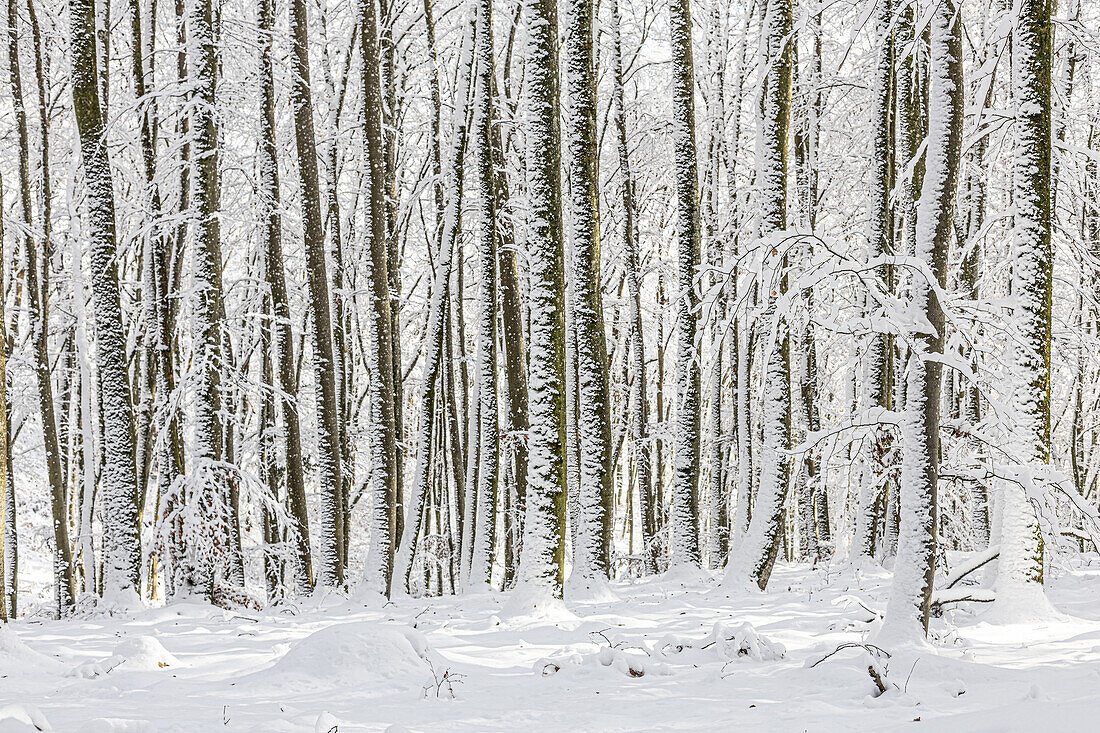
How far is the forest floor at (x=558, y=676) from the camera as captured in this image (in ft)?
14.9

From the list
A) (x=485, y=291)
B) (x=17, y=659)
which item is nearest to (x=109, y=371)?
(x=17, y=659)

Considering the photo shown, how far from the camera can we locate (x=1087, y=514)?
19.7ft

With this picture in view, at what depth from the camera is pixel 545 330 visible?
28.3 ft

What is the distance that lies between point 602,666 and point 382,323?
7.95 metres

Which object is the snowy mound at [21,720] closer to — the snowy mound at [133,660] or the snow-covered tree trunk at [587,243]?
the snowy mound at [133,660]

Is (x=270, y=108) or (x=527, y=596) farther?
(x=270, y=108)

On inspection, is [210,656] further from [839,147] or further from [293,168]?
[839,147]

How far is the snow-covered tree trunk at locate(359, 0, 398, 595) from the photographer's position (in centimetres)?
1213

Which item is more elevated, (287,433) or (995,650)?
(287,433)

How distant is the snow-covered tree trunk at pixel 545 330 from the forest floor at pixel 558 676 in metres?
0.65

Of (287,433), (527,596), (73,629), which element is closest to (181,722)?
(527,596)

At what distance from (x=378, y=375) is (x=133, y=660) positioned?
663 cm

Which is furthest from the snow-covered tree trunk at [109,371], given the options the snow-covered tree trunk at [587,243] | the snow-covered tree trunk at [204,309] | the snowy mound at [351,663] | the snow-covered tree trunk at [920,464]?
the snow-covered tree trunk at [920,464]

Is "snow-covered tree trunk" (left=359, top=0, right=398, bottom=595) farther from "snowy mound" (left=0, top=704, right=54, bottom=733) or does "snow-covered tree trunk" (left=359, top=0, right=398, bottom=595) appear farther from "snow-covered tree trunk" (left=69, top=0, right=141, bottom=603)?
"snowy mound" (left=0, top=704, right=54, bottom=733)
